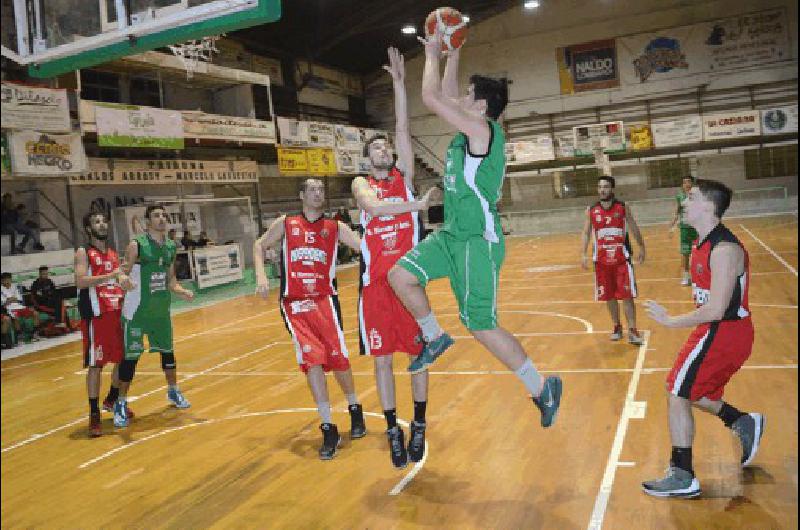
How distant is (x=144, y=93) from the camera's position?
55.6 ft

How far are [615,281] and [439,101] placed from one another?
462 cm

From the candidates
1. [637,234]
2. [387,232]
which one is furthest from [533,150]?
[387,232]

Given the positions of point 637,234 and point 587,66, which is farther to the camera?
point 587,66

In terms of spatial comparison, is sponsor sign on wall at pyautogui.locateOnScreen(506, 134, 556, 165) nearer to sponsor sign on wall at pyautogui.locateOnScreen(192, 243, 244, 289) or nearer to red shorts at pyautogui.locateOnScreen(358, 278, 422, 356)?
sponsor sign on wall at pyautogui.locateOnScreen(192, 243, 244, 289)

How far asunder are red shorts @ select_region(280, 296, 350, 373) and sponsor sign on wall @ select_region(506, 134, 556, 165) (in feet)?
62.6

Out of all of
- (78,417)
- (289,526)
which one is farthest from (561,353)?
(78,417)

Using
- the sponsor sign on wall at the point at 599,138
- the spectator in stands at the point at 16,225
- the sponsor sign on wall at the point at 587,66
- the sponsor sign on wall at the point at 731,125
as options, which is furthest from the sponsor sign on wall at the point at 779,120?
the spectator in stands at the point at 16,225

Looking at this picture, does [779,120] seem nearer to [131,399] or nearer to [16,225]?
[16,225]

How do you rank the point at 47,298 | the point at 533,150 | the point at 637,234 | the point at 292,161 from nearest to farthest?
1. the point at 637,234
2. the point at 47,298
3. the point at 292,161
4. the point at 533,150

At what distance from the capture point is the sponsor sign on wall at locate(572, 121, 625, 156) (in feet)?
72.7

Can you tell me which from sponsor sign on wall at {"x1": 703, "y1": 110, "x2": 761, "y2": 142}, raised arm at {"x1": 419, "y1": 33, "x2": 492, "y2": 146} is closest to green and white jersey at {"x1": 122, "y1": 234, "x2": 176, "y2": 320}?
raised arm at {"x1": 419, "y1": 33, "x2": 492, "y2": 146}

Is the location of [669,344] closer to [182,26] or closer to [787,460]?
[787,460]

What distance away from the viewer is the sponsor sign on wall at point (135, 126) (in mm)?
12211

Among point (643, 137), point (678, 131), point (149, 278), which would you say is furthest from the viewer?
point (643, 137)
